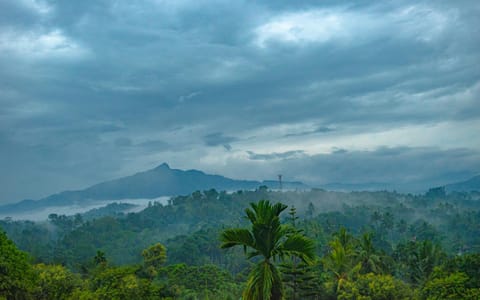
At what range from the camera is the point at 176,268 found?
71.9m

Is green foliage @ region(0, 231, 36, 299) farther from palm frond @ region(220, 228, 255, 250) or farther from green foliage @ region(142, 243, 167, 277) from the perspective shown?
green foliage @ region(142, 243, 167, 277)

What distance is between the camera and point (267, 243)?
1530cm

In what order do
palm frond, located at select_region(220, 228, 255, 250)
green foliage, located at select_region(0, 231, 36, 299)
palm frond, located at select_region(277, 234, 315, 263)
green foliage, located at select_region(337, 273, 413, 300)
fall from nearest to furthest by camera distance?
palm frond, located at select_region(277, 234, 315, 263) < palm frond, located at select_region(220, 228, 255, 250) < green foliage, located at select_region(0, 231, 36, 299) < green foliage, located at select_region(337, 273, 413, 300)

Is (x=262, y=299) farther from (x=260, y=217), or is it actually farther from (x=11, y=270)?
(x=11, y=270)

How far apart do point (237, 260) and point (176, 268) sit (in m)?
67.1

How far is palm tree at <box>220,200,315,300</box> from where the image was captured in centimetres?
1513

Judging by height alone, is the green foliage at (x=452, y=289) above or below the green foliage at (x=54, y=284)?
below

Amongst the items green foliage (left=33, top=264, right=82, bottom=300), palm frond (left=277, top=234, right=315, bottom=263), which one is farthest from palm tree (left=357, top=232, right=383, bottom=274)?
palm frond (left=277, top=234, right=315, bottom=263)

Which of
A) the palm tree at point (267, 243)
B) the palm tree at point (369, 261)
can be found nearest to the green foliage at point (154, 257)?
the palm tree at point (369, 261)

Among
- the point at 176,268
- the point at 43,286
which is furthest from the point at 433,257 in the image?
the point at 43,286

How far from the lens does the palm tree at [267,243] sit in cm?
1513

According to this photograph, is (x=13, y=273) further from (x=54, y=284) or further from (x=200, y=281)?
(x=200, y=281)

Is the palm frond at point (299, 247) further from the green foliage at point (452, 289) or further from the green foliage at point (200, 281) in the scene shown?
the green foliage at point (200, 281)

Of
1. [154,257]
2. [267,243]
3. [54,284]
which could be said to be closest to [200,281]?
[154,257]
